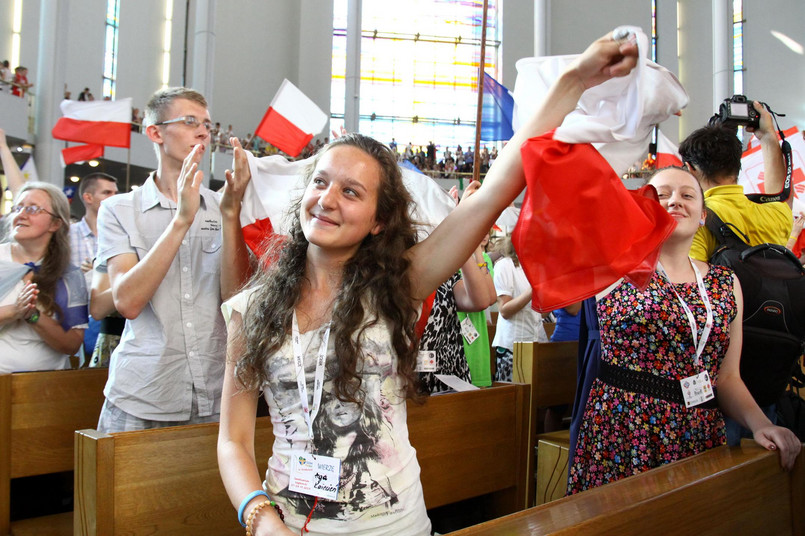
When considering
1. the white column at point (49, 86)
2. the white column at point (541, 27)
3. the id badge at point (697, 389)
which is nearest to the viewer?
the id badge at point (697, 389)

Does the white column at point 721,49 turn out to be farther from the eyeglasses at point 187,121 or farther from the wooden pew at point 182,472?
the eyeglasses at point 187,121

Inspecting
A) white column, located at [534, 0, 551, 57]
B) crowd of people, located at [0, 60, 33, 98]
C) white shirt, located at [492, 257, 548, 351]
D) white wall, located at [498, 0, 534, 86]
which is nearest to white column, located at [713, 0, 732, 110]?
white column, located at [534, 0, 551, 57]

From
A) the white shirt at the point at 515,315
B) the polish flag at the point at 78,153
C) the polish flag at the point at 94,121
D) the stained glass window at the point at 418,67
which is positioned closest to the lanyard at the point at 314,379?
the white shirt at the point at 515,315

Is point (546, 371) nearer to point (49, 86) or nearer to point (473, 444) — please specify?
point (473, 444)

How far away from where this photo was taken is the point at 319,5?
17.4 meters

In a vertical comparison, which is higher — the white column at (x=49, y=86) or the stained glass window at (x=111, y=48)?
the stained glass window at (x=111, y=48)

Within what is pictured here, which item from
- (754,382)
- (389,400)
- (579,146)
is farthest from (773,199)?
(389,400)

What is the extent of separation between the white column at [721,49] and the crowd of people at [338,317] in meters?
13.7

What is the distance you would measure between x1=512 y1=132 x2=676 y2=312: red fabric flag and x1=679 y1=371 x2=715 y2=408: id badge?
64cm

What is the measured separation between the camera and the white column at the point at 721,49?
14.3 metres

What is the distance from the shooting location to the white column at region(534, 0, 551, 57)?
16234 millimetres

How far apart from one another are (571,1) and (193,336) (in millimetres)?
18477

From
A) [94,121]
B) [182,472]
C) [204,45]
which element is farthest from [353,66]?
[182,472]

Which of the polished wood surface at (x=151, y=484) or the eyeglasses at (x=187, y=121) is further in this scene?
the eyeglasses at (x=187, y=121)
